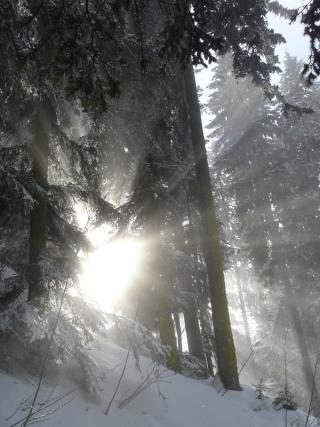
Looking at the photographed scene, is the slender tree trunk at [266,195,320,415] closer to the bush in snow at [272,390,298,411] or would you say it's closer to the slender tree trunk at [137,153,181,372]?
the slender tree trunk at [137,153,181,372]

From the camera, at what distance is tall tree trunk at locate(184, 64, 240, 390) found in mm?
8852

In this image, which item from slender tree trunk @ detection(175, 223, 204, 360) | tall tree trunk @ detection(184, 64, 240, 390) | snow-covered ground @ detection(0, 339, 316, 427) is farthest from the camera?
slender tree trunk @ detection(175, 223, 204, 360)

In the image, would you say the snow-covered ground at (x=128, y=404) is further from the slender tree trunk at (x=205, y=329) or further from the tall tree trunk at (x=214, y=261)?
the slender tree trunk at (x=205, y=329)

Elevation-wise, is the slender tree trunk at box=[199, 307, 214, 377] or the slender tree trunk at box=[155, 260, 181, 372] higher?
the slender tree trunk at box=[155, 260, 181, 372]

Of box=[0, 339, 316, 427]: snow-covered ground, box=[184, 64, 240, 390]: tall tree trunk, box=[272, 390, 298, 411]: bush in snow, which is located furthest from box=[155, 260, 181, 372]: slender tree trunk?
box=[272, 390, 298, 411]: bush in snow

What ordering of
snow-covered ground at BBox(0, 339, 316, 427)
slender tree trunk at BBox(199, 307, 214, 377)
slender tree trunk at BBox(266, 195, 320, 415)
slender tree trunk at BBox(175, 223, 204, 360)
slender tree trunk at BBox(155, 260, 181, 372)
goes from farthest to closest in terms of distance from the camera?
1. slender tree trunk at BBox(266, 195, 320, 415)
2. slender tree trunk at BBox(199, 307, 214, 377)
3. slender tree trunk at BBox(175, 223, 204, 360)
4. slender tree trunk at BBox(155, 260, 181, 372)
5. snow-covered ground at BBox(0, 339, 316, 427)

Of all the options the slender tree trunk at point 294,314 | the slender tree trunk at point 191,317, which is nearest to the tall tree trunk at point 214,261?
the slender tree trunk at point 191,317

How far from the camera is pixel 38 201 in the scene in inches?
269

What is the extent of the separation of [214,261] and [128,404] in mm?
4540

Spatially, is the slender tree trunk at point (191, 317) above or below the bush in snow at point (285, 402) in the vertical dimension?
above

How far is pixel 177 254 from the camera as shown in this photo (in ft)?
37.0

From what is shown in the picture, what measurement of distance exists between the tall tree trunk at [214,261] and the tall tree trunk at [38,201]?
4.37 m

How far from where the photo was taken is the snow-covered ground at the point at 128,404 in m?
4.63

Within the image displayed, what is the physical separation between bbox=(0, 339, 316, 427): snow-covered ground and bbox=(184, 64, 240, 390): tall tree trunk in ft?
1.92
